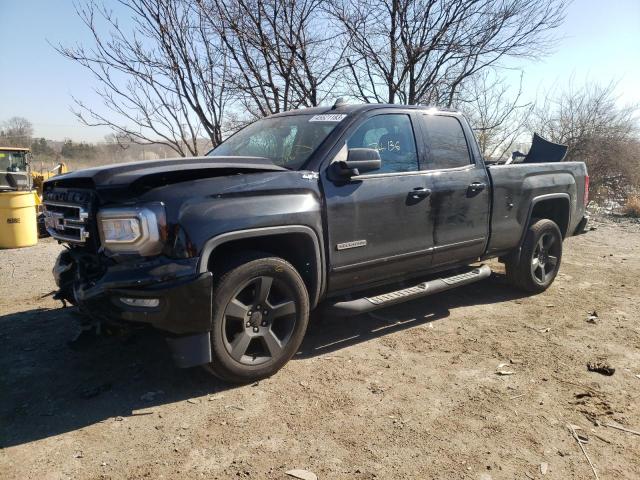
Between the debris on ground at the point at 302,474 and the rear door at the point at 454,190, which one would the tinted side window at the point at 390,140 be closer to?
the rear door at the point at 454,190

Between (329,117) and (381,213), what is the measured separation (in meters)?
0.93

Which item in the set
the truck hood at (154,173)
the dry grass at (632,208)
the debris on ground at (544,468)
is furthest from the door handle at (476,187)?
the dry grass at (632,208)

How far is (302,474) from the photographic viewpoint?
233 cm

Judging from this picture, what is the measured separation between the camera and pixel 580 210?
5.81 meters

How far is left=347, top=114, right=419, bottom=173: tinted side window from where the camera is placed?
3877 mm

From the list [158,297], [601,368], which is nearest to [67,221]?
[158,297]

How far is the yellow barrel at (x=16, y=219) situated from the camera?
842cm

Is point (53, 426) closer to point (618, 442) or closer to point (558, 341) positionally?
point (618, 442)

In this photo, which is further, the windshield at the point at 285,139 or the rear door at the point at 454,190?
the rear door at the point at 454,190

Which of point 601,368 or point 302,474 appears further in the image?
point 601,368

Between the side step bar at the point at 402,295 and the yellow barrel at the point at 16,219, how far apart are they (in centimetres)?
725

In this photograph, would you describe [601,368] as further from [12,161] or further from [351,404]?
[12,161]

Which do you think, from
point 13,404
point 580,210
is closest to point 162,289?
point 13,404

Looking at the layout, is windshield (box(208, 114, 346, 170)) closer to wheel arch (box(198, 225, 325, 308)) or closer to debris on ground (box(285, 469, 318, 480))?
wheel arch (box(198, 225, 325, 308))
